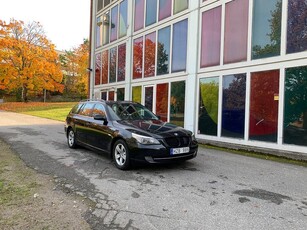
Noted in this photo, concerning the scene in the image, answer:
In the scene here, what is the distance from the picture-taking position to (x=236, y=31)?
1008 cm

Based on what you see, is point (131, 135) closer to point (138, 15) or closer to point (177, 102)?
point (177, 102)

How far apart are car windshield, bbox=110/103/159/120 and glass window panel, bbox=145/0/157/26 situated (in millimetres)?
7987

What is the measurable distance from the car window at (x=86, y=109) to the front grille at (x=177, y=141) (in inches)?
122

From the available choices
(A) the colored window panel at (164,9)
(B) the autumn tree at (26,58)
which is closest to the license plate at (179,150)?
(A) the colored window panel at (164,9)

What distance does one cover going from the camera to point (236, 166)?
22.8 ft

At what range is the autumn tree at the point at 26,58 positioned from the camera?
3481cm

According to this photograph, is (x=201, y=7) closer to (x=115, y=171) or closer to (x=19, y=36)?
(x=115, y=171)

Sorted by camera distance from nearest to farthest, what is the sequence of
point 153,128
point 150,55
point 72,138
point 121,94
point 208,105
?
point 153,128 < point 72,138 < point 208,105 < point 150,55 < point 121,94

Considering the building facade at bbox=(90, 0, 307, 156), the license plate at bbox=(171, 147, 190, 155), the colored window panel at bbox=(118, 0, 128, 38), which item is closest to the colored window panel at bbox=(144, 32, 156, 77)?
the building facade at bbox=(90, 0, 307, 156)

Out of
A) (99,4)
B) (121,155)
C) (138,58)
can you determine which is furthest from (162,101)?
(99,4)

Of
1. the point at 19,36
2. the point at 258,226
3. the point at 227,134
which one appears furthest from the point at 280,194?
the point at 19,36

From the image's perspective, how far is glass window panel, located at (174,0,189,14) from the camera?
1233 cm

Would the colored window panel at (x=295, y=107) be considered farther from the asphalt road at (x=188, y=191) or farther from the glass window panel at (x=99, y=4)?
the glass window panel at (x=99, y=4)

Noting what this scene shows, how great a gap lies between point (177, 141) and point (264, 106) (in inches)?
172
